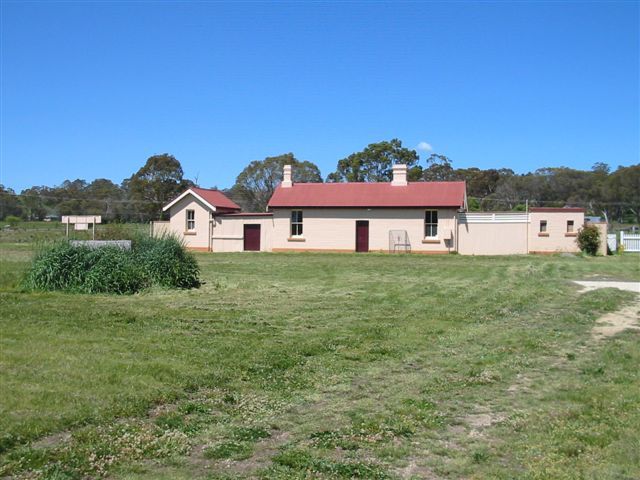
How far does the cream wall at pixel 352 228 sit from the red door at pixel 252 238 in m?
1.17

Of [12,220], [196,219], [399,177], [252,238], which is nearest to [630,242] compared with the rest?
[399,177]

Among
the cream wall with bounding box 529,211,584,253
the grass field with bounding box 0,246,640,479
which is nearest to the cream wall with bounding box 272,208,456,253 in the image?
the cream wall with bounding box 529,211,584,253

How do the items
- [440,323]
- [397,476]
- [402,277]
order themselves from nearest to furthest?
[397,476] → [440,323] → [402,277]

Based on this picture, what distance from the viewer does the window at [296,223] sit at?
42.4 m

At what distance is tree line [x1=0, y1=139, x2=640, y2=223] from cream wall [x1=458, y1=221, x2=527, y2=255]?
30.9 metres

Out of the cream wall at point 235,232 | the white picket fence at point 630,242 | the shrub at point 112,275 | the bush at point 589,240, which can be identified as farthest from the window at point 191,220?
the white picket fence at point 630,242

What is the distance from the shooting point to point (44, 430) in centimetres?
531

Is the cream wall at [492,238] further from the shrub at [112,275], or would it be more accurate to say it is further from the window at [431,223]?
the shrub at [112,275]

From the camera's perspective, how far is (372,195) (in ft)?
137

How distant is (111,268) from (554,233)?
1167 inches

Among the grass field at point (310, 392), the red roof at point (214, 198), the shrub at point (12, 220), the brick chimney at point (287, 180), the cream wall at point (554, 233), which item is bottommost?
the grass field at point (310, 392)

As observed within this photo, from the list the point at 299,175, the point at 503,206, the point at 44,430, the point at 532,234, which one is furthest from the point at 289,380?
the point at 503,206

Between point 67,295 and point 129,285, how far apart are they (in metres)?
1.66

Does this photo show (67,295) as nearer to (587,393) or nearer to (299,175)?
(587,393)
